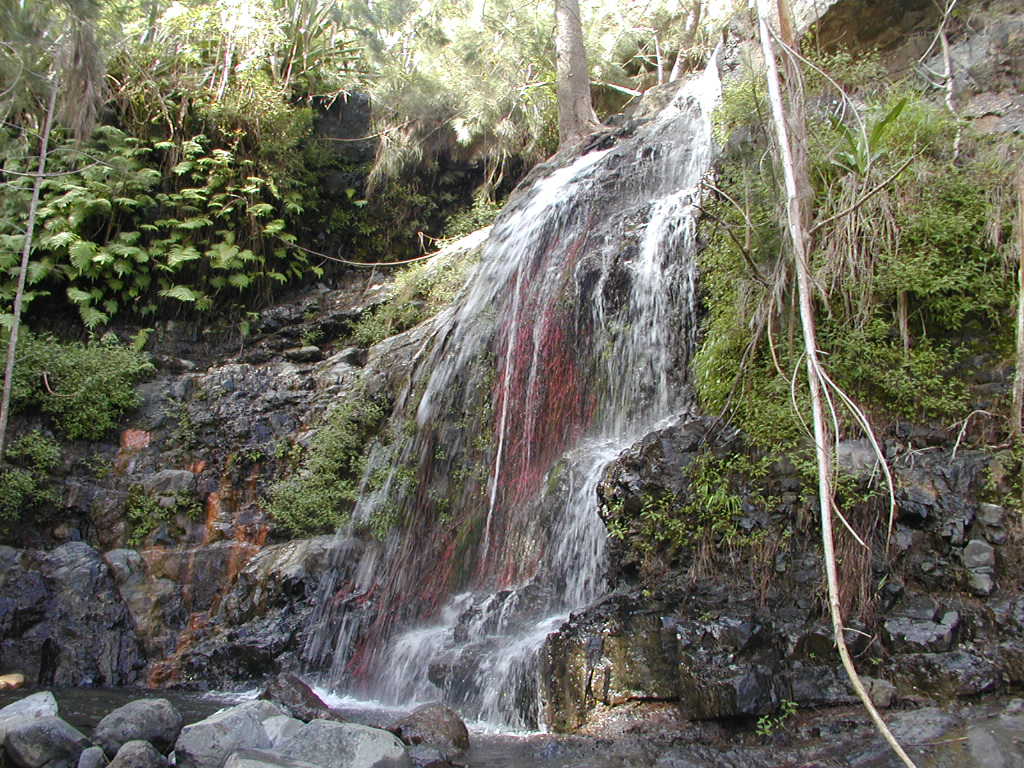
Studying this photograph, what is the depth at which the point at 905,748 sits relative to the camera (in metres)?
3.55

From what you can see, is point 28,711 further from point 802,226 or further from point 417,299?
point 417,299

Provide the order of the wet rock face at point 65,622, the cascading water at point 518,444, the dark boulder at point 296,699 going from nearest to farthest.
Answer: the dark boulder at point 296,699 → the cascading water at point 518,444 → the wet rock face at point 65,622

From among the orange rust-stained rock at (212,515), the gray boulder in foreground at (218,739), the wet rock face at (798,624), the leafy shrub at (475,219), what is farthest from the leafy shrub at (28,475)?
the leafy shrub at (475,219)

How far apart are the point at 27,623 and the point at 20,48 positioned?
5.97 meters

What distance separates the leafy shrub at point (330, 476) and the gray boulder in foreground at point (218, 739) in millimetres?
4333

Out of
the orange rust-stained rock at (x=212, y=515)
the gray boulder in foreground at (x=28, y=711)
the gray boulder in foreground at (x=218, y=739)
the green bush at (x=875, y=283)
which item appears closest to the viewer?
the gray boulder in foreground at (x=218, y=739)

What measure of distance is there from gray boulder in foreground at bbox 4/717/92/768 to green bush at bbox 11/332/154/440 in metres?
6.31

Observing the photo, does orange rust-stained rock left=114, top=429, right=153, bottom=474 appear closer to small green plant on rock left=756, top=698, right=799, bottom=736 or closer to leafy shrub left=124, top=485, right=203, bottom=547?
leafy shrub left=124, top=485, right=203, bottom=547

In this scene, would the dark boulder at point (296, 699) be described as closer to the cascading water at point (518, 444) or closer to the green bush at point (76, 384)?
the cascading water at point (518, 444)

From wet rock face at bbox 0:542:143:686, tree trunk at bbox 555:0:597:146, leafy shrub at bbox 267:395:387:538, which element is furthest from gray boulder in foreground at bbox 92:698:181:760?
tree trunk at bbox 555:0:597:146

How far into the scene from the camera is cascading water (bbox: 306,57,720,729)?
5.73 metres

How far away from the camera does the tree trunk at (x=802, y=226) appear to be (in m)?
3.81

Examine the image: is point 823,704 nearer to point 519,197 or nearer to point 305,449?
point 305,449

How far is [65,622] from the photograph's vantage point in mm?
7270
